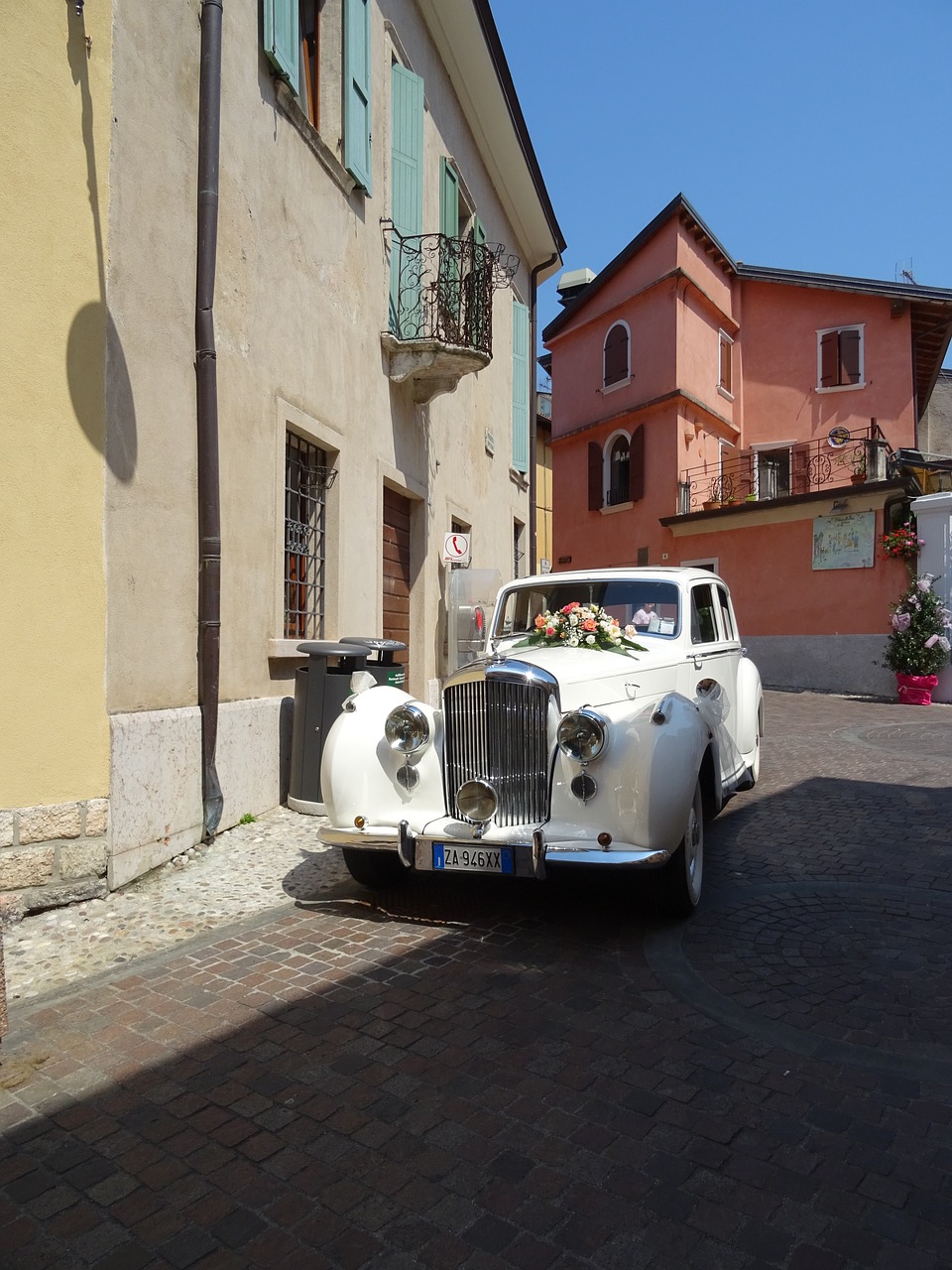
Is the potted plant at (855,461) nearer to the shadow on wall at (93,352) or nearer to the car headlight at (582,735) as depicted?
the car headlight at (582,735)

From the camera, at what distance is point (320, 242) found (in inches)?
287

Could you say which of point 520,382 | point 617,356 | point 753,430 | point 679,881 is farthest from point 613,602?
point 753,430

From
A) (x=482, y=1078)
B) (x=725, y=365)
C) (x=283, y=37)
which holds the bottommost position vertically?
(x=482, y=1078)

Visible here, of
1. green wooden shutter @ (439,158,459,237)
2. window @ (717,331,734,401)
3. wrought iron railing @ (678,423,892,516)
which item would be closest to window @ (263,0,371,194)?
green wooden shutter @ (439,158,459,237)

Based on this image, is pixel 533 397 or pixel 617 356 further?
pixel 617 356

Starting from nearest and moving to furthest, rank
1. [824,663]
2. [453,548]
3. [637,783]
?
[637,783] < [453,548] < [824,663]

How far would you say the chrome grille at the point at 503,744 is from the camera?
13.3ft

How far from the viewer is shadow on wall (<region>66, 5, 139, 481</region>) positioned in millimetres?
4457

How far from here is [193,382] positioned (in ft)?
17.9

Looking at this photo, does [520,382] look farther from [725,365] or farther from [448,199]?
[725,365]

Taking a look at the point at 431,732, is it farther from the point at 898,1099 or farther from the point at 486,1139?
the point at 898,1099

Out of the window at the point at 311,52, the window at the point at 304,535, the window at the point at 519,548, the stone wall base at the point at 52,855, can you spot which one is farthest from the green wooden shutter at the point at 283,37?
the window at the point at 519,548

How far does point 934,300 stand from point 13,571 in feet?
74.7

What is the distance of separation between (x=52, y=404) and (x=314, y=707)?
269cm
